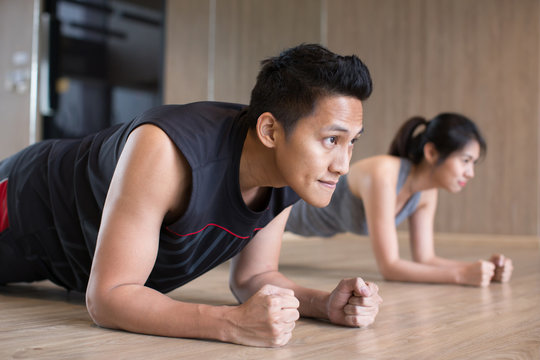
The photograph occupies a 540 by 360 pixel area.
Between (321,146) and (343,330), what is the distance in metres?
0.42

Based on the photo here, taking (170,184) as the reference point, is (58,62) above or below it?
above

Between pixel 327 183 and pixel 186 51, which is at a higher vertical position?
pixel 186 51

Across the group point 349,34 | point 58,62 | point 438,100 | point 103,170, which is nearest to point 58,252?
point 103,170

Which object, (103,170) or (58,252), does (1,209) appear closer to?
(58,252)

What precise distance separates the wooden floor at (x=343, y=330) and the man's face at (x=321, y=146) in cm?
31

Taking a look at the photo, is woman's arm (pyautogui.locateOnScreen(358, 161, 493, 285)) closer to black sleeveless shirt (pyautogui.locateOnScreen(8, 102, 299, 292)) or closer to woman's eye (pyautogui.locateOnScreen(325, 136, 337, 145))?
black sleeveless shirt (pyautogui.locateOnScreen(8, 102, 299, 292))

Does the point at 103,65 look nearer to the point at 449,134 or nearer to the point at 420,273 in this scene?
the point at 449,134

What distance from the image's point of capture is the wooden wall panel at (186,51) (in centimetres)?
429

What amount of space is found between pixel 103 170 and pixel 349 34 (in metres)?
4.12

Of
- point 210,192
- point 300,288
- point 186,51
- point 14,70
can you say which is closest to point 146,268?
→ point 210,192

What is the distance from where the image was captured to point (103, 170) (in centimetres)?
135

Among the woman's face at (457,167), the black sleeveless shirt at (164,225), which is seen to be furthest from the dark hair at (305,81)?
the woman's face at (457,167)

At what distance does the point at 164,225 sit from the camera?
1.24 metres

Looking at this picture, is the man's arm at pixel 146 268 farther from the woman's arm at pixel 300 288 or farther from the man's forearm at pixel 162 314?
the woman's arm at pixel 300 288
